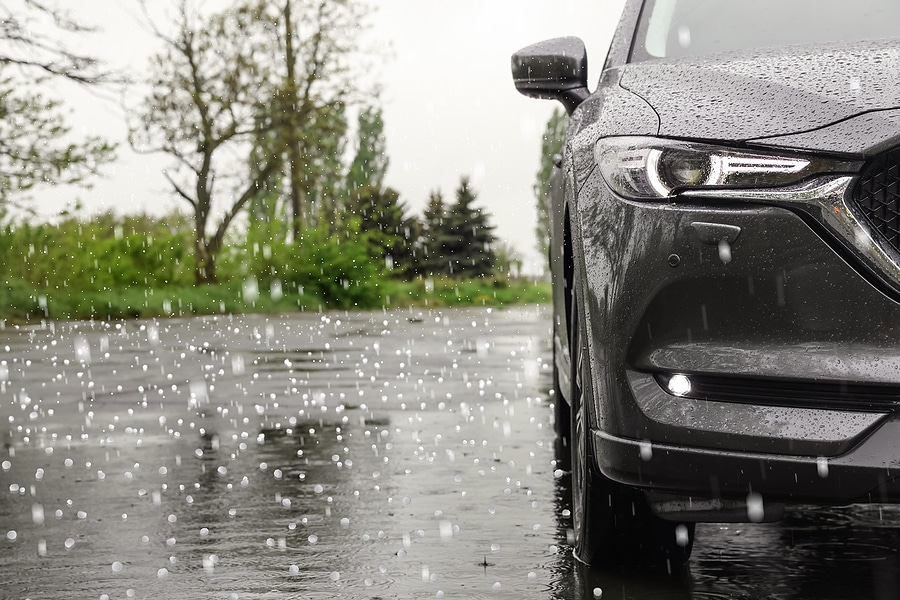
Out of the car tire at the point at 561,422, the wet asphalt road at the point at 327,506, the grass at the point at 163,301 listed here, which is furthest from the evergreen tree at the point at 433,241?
the car tire at the point at 561,422

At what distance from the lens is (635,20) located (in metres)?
4.27

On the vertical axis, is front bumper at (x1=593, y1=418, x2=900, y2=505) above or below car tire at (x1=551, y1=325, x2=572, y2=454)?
above

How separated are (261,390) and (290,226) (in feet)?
76.0

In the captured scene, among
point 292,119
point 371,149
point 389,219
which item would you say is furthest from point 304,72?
point 371,149

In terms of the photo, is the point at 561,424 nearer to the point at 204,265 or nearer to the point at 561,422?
the point at 561,422

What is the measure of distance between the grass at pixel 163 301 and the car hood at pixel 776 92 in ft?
69.6

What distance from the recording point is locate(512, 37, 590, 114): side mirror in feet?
13.4

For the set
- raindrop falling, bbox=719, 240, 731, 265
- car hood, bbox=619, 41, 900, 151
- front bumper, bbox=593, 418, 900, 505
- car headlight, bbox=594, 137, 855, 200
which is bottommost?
front bumper, bbox=593, 418, 900, 505

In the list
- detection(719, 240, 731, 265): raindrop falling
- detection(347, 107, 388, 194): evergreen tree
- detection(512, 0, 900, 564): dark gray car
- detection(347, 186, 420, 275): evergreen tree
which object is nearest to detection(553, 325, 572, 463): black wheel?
detection(512, 0, 900, 564): dark gray car

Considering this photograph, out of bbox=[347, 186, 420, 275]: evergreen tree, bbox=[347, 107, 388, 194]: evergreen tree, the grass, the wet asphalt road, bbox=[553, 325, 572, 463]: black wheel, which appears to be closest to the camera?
the wet asphalt road

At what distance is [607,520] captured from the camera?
364cm

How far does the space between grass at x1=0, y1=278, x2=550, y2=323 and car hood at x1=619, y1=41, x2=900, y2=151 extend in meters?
21.2

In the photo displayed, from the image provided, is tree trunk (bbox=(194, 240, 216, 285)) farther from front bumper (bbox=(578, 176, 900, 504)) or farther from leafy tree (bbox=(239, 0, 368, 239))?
front bumper (bbox=(578, 176, 900, 504))

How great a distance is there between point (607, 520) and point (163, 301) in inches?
948
